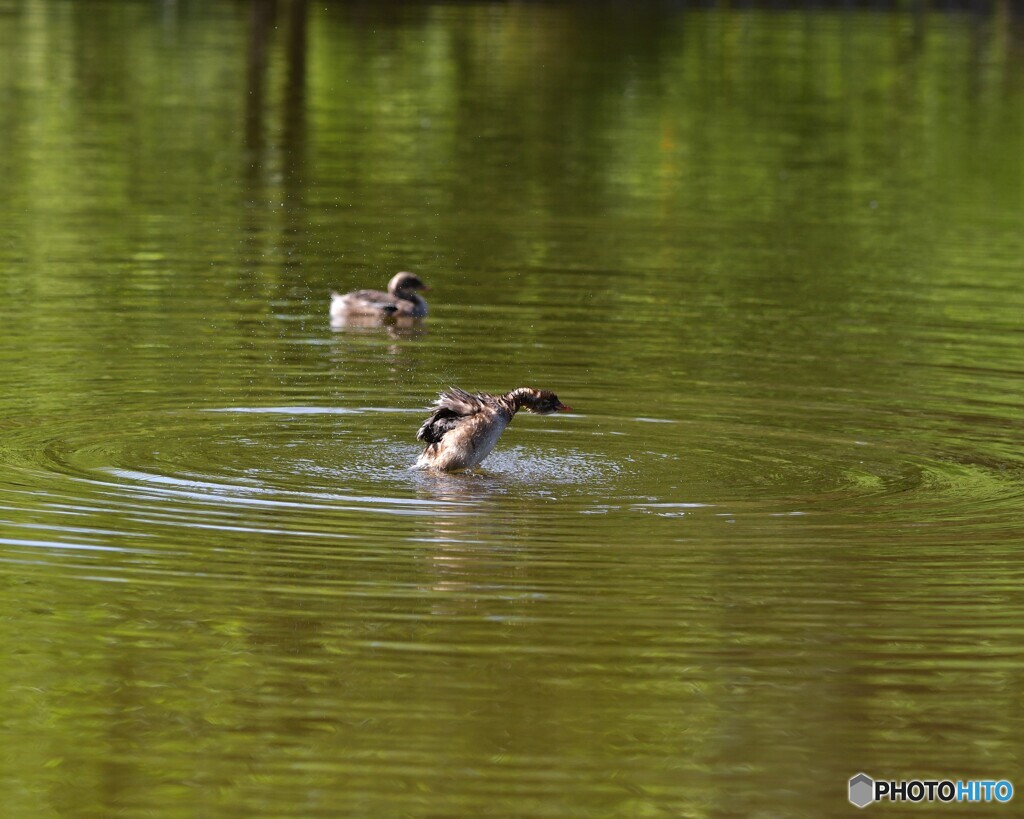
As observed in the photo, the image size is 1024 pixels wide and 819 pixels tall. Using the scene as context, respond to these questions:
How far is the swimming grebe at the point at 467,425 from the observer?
13148mm

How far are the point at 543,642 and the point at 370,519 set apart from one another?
7.54 ft

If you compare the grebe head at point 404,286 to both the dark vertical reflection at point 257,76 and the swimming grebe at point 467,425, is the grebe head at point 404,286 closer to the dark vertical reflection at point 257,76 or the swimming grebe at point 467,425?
the swimming grebe at point 467,425

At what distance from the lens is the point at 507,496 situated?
496 inches

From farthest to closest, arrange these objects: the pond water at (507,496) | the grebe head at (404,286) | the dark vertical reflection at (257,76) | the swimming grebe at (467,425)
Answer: the dark vertical reflection at (257,76) → the grebe head at (404,286) → the swimming grebe at (467,425) → the pond water at (507,496)

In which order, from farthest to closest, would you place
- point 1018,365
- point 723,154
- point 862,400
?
1. point 723,154
2. point 1018,365
3. point 862,400

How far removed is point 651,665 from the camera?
370 inches

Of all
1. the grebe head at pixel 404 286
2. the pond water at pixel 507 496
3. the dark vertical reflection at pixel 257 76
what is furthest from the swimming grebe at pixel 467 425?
the dark vertical reflection at pixel 257 76

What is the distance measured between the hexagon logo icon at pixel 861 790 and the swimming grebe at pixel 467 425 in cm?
540

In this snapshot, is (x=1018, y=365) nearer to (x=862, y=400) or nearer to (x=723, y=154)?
(x=862, y=400)

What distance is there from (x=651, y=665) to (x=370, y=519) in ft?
9.10

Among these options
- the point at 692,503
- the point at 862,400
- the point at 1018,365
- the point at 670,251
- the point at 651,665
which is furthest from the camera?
the point at 670,251

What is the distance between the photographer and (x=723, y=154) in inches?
1507

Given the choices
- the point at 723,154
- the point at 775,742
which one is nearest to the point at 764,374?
the point at 775,742

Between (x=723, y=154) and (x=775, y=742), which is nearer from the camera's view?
(x=775, y=742)
